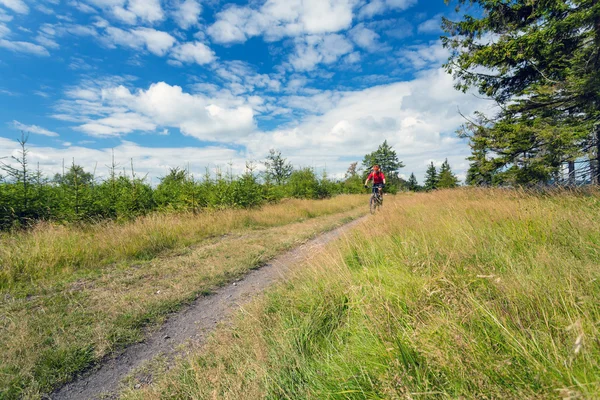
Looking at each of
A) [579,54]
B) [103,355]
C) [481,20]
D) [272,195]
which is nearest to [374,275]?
[103,355]

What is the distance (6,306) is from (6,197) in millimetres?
6578

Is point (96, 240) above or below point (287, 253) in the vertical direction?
above

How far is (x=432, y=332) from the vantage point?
59.1 inches

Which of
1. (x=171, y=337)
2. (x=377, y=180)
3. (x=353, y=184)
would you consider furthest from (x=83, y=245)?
(x=353, y=184)

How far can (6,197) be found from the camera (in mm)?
7176

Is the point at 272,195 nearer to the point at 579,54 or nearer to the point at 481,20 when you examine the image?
the point at 481,20

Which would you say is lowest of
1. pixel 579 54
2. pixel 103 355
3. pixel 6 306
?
pixel 103 355

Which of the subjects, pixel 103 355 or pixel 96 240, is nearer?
pixel 103 355

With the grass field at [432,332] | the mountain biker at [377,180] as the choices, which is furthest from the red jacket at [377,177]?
the grass field at [432,332]

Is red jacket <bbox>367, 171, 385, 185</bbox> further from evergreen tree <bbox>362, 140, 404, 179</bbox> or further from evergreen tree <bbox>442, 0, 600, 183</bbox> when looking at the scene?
evergreen tree <bbox>362, 140, 404, 179</bbox>

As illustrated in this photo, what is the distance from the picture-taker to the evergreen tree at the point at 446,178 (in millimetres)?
46641

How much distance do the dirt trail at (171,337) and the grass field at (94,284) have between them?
6.5 inches

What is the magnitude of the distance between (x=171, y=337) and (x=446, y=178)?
5608cm

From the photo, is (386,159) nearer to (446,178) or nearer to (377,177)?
(446,178)
